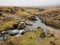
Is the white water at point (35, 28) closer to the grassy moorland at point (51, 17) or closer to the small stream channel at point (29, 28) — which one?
the small stream channel at point (29, 28)

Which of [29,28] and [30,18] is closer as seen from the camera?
[29,28]

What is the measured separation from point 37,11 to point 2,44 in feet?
7.89

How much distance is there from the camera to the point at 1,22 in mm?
6680

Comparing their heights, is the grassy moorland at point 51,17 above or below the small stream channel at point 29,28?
above

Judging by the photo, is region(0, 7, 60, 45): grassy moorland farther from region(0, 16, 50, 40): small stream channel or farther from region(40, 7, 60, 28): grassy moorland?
region(0, 16, 50, 40): small stream channel

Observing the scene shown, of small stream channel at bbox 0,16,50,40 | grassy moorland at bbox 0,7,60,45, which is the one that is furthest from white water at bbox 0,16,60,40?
grassy moorland at bbox 0,7,60,45

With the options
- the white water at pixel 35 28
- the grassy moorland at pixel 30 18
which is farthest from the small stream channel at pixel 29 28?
the grassy moorland at pixel 30 18

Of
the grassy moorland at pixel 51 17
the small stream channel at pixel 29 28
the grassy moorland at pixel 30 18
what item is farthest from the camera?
the grassy moorland at pixel 51 17

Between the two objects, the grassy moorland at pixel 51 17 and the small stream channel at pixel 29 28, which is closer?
the small stream channel at pixel 29 28

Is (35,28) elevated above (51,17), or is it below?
below

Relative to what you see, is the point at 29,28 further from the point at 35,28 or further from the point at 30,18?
the point at 30,18

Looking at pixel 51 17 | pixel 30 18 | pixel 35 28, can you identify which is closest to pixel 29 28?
pixel 35 28

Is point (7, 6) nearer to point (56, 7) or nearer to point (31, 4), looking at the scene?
point (31, 4)

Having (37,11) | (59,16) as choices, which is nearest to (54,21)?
(59,16)
